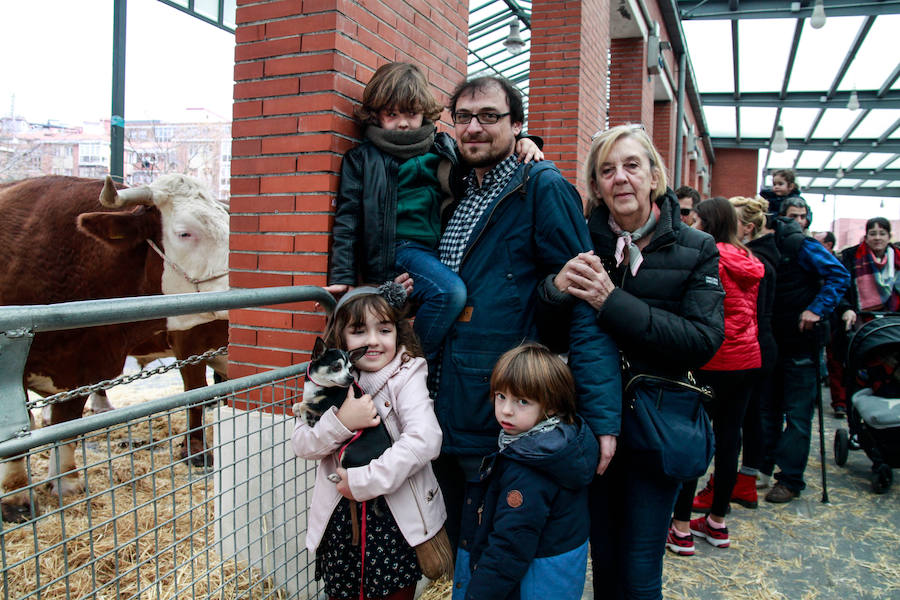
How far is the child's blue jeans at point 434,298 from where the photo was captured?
2104 millimetres

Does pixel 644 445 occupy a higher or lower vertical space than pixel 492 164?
lower

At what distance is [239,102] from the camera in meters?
3.03

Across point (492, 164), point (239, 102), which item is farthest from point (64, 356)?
point (492, 164)

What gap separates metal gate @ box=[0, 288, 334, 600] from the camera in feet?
4.98

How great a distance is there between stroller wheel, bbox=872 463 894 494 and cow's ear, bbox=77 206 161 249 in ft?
19.0

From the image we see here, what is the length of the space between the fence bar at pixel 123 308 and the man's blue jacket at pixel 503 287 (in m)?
0.69

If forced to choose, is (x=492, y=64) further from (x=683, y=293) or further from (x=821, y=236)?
(x=683, y=293)

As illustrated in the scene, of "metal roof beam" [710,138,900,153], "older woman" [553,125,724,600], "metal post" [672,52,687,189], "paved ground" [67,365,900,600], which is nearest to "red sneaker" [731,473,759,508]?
"paved ground" [67,365,900,600]

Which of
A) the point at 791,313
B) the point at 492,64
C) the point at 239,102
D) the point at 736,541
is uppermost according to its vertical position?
the point at 492,64

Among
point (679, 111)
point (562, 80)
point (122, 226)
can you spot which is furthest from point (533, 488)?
point (679, 111)

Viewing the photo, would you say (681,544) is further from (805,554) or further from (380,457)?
(380,457)

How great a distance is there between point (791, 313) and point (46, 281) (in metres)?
5.36

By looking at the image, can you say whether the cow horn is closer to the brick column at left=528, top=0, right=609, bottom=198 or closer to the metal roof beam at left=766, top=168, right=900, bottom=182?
the brick column at left=528, top=0, right=609, bottom=198

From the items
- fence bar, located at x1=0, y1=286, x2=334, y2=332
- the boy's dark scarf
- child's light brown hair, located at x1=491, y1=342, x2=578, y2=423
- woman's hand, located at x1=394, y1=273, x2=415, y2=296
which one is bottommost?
child's light brown hair, located at x1=491, y1=342, x2=578, y2=423
